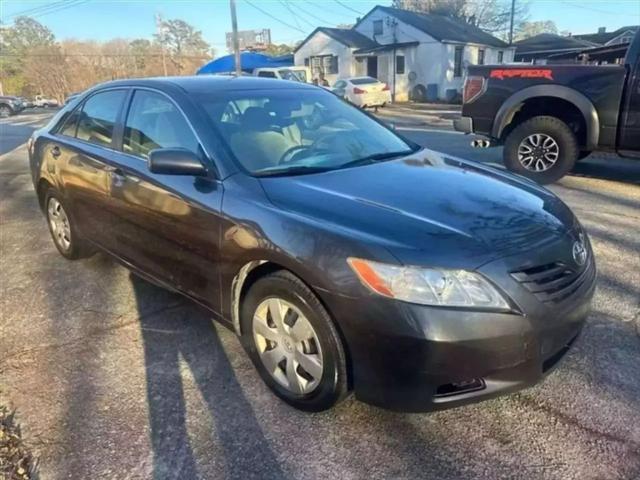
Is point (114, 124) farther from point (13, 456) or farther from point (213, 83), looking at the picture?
point (13, 456)

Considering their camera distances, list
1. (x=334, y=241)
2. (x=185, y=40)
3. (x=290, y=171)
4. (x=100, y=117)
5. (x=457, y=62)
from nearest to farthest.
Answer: (x=334, y=241)
(x=290, y=171)
(x=100, y=117)
(x=457, y=62)
(x=185, y=40)

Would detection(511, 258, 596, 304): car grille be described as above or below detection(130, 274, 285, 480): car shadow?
above

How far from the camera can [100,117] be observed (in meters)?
3.88

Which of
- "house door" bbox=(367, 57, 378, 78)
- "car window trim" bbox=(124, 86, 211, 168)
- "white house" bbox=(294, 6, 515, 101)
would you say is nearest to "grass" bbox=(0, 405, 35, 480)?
"car window trim" bbox=(124, 86, 211, 168)

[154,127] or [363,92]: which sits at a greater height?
[154,127]

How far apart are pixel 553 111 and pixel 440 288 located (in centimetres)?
574

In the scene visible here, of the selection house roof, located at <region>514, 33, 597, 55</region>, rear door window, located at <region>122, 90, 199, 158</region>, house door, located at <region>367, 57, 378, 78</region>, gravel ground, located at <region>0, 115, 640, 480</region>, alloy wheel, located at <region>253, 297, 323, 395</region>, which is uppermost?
house roof, located at <region>514, 33, 597, 55</region>

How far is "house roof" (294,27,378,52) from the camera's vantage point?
32.4 meters

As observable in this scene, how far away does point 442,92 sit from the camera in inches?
1174

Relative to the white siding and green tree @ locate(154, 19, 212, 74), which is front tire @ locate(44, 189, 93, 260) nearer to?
the white siding

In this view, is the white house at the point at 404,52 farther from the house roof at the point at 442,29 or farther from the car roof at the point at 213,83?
the car roof at the point at 213,83

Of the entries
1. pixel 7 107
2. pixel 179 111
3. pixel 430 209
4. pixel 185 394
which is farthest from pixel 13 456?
pixel 7 107

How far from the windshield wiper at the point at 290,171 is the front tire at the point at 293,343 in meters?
0.60

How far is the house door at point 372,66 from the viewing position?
106 feet
